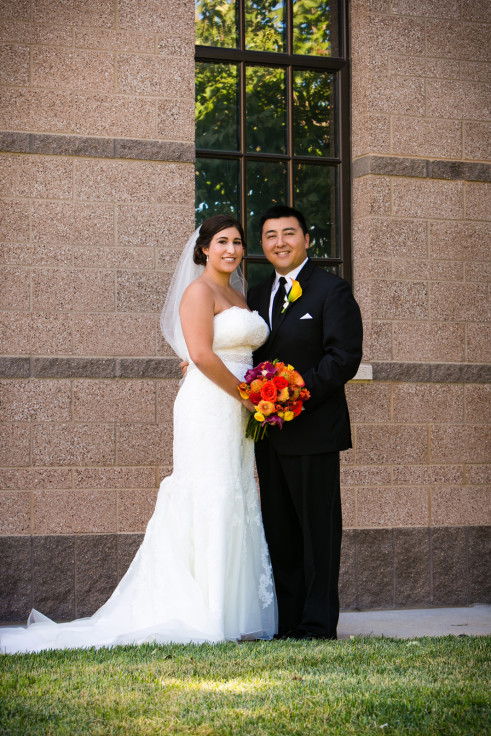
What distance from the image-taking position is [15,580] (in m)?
5.83

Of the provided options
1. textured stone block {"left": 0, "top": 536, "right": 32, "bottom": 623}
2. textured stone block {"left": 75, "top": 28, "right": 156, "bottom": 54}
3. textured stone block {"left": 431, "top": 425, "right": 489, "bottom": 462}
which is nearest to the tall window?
textured stone block {"left": 75, "top": 28, "right": 156, "bottom": 54}

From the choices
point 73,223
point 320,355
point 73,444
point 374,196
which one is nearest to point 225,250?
point 320,355

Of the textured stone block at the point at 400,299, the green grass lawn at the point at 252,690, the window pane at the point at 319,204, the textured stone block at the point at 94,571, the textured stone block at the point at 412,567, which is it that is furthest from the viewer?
the window pane at the point at 319,204

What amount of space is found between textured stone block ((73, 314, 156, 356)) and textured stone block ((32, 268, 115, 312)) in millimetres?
82

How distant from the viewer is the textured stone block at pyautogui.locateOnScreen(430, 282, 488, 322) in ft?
22.0

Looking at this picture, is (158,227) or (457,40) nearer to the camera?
(158,227)

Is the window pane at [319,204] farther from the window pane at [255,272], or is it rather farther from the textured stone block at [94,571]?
the textured stone block at [94,571]

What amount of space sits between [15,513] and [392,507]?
8.60 feet

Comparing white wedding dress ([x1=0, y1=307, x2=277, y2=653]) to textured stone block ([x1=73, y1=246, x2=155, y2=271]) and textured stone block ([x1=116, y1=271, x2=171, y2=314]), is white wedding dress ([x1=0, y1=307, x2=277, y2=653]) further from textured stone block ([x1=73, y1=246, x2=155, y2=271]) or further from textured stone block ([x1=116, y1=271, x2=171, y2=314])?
textured stone block ([x1=73, y1=246, x2=155, y2=271])

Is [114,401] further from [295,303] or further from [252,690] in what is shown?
[252,690]

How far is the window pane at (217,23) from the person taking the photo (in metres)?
6.64

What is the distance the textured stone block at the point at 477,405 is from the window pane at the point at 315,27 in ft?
9.08

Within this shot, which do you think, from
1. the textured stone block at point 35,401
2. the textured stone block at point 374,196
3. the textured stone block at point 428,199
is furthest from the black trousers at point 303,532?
the textured stone block at point 428,199

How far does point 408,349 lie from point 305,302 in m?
1.75
